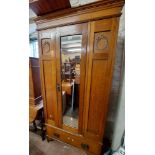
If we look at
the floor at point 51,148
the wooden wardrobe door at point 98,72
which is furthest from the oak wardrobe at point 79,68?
the floor at point 51,148

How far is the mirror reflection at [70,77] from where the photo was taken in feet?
4.22

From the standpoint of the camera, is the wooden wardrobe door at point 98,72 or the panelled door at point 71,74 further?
the panelled door at point 71,74

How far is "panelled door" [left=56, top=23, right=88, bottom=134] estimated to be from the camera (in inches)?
48.1

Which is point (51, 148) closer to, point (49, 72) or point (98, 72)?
point (49, 72)

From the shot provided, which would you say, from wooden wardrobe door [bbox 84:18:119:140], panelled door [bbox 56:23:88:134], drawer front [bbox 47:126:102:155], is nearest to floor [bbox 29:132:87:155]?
drawer front [bbox 47:126:102:155]

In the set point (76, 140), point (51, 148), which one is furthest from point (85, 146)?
point (51, 148)

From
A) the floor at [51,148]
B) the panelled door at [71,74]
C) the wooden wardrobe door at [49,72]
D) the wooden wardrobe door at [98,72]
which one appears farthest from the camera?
the floor at [51,148]

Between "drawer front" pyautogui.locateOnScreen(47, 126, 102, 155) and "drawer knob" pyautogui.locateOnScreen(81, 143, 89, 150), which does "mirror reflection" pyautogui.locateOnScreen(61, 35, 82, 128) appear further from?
"drawer knob" pyautogui.locateOnScreen(81, 143, 89, 150)

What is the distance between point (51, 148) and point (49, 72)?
4.29 feet

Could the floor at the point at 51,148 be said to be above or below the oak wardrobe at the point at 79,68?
below

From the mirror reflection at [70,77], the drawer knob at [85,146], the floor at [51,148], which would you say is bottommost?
the floor at [51,148]

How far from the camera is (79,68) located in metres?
1.30

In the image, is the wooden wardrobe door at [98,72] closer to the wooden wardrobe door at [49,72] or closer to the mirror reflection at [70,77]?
the mirror reflection at [70,77]
